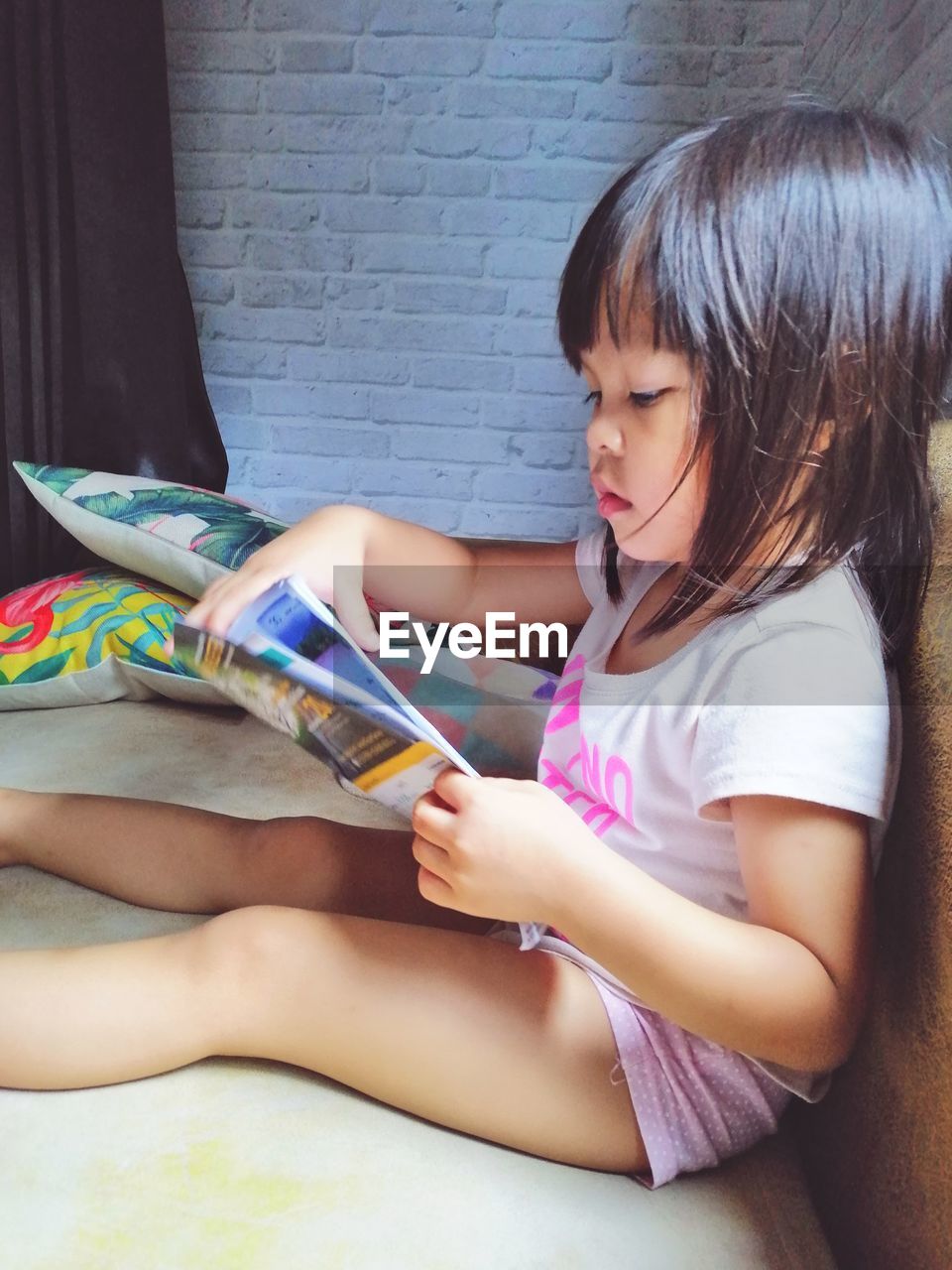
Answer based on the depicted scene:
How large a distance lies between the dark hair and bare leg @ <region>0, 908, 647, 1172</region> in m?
0.29

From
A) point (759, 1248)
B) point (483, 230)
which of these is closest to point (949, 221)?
point (759, 1248)

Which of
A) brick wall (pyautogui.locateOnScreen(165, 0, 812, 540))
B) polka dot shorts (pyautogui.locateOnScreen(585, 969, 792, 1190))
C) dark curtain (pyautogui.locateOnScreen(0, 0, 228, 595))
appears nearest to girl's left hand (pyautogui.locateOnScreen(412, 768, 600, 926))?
polka dot shorts (pyautogui.locateOnScreen(585, 969, 792, 1190))

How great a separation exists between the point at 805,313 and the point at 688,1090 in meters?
0.48

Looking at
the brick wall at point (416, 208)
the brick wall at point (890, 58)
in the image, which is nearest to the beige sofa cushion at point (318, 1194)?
the brick wall at point (890, 58)

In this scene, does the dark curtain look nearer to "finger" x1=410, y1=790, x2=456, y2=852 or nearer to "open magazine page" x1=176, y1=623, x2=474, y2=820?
"open magazine page" x1=176, y1=623, x2=474, y2=820

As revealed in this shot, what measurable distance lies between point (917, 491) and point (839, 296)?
0.43 feet

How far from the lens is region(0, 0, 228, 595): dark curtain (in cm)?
168

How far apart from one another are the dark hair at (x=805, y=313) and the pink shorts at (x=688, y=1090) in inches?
10.7

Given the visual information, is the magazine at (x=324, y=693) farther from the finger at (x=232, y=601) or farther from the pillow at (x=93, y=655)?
the pillow at (x=93, y=655)

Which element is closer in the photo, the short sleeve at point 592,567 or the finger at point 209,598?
the finger at point 209,598

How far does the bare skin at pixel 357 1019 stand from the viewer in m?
0.60

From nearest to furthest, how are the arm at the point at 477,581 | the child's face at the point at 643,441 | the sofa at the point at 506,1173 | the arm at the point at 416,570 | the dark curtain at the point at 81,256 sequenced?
the sofa at the point at 506,1173 < the child's face at the point at 643,441 < the arm at the point at 416,570 < the arm at the point at 477,581 < the dark curtain at the point at 81,256

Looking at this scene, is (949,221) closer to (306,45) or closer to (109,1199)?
(109,1199)

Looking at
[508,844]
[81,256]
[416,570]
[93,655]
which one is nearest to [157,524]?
[93,655]
